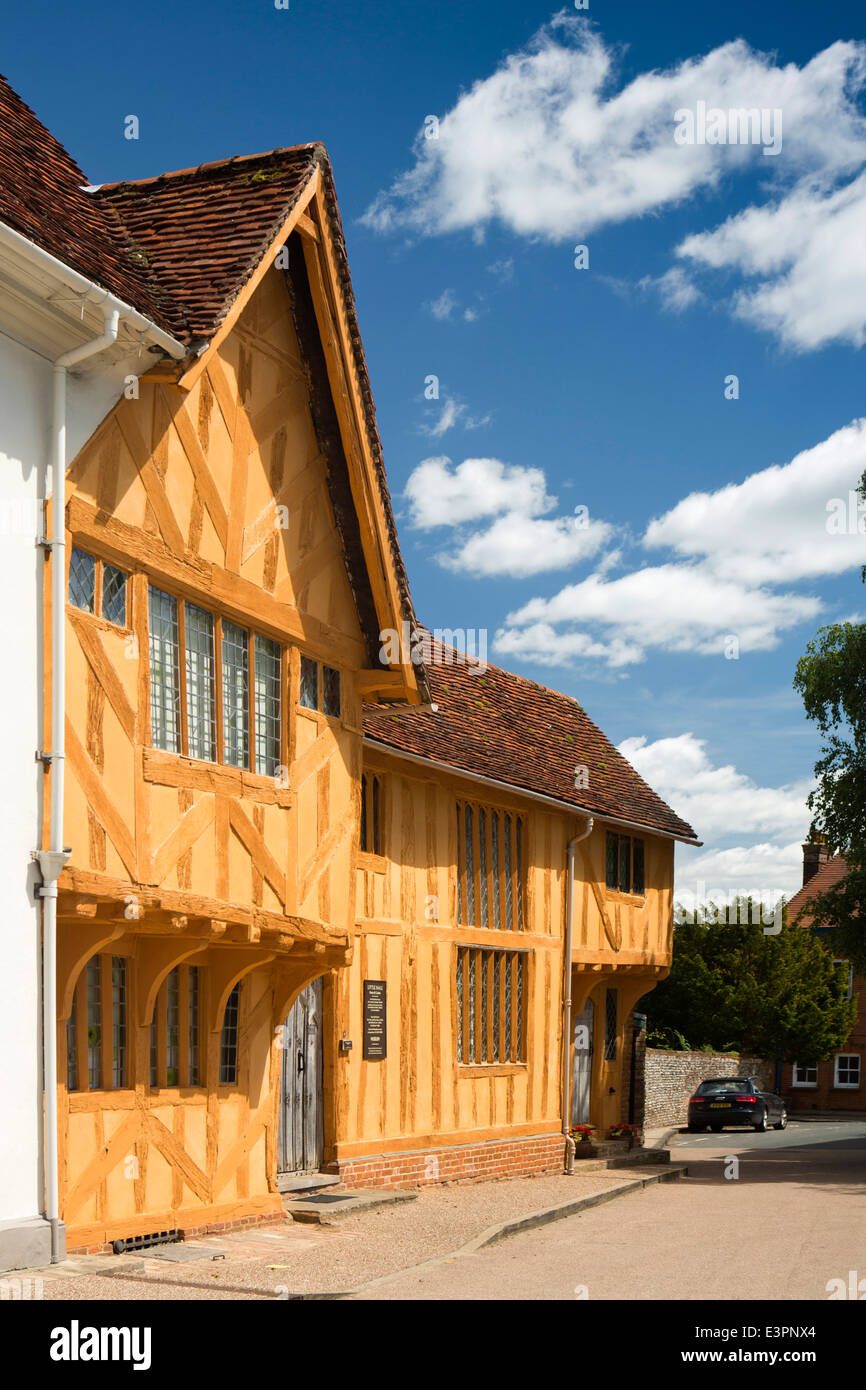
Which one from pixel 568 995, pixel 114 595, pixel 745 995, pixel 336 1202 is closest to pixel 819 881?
pixel 745 995

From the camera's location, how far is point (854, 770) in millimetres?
25188

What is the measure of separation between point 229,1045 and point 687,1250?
172 inches

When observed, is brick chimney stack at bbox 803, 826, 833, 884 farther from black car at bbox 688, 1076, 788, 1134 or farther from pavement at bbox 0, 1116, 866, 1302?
pavement at bbox 0, 1116, 866, 1302

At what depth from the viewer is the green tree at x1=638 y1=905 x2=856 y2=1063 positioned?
45188 mm

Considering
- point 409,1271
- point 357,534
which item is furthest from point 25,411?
point 409,1271

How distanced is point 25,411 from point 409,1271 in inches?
264

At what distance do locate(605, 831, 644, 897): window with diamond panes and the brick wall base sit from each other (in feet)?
14.6

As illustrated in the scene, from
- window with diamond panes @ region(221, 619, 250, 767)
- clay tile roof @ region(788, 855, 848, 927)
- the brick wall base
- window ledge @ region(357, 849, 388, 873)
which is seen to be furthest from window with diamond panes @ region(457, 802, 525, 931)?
clay tile roof @ region(788, 855, 848, 927)

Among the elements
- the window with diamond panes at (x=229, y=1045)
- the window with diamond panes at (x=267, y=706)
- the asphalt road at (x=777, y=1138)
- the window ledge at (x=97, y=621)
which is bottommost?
the asphalt road at (x=777, y=1138)

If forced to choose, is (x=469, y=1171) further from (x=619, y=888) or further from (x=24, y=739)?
(x=24, y=739)

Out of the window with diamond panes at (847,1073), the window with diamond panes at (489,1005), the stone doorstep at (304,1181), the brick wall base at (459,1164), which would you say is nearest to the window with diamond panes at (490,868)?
the window with diamond panes at (489,1005)

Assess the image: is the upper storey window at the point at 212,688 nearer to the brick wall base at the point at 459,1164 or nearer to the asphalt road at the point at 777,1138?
the brick wall base at the point at 459,1164

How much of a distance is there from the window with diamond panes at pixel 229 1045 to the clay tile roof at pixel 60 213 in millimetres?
6185

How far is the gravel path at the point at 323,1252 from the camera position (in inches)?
370
